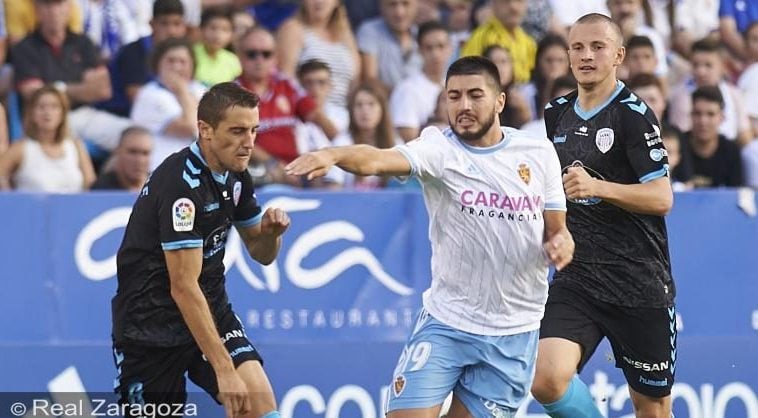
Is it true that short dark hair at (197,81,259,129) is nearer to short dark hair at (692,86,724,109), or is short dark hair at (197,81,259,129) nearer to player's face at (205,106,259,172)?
player's face at (205,106,259,172)

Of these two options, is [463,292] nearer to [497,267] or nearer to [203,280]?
[497,267]

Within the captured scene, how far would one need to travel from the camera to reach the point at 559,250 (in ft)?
23.9

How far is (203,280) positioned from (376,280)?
3.52 m

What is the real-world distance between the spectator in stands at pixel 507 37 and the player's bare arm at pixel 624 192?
6.01 m

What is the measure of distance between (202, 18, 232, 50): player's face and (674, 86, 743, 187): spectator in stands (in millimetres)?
4064

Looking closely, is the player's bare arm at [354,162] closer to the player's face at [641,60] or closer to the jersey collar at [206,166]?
the jersey collar at [206,166]

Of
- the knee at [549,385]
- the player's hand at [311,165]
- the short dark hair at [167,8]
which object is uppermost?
the short dark hair at [167,8]

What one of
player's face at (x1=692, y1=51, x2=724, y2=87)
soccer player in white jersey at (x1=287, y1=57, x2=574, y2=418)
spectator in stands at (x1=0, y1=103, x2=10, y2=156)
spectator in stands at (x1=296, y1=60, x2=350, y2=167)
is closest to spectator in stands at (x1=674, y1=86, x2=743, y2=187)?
player's face at (x1=692, y1=51, x2=724, y2=87)

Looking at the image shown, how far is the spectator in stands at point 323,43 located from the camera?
13711 mm

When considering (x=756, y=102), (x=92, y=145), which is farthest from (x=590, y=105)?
(x=756, y=102)

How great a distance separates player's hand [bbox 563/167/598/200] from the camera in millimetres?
7656

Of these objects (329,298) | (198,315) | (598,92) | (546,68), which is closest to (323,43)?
(546,68)

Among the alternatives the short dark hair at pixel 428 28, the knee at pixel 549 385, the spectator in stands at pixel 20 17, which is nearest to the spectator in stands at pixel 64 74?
the spectator in stands at pixel 20 17

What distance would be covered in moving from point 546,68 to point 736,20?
3149mm
